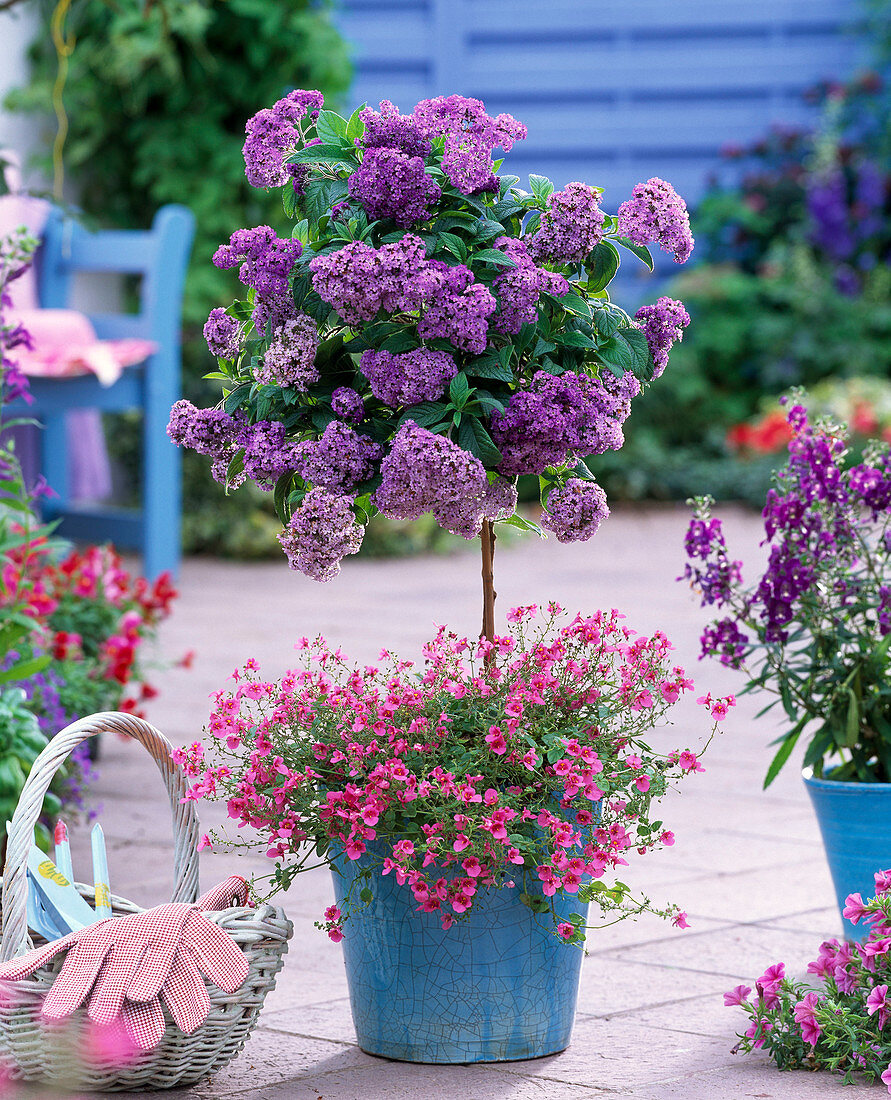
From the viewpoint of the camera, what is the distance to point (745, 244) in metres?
10.6

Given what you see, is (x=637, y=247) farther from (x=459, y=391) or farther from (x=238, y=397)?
(x=238, y=397)

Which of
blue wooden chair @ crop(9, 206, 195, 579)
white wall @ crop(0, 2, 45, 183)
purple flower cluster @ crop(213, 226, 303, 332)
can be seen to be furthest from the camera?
white wall @ crop(0, 2, 45, 183)

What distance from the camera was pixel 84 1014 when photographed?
187 cm

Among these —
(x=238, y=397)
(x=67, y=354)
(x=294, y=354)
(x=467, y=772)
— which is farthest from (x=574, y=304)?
(x=67, y=354)

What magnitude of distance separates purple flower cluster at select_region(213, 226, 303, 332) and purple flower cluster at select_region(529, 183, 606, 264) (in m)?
0.33

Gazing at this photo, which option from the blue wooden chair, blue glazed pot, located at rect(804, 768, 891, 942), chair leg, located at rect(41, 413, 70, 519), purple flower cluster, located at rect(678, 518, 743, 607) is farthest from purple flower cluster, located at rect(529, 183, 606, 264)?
chair leg, located at rect(41, 413, 70, 519)

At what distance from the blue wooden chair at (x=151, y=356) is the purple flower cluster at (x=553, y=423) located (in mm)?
4169

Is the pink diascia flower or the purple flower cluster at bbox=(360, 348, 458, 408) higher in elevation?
the purple flower cluster at bbox=(360, 348, 458, 408)

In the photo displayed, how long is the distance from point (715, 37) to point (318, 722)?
29.4 ft

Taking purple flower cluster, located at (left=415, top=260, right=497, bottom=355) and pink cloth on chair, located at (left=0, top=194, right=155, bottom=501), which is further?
pink cloth on chair, located at (left=0, top=194, right=155, bottom=501)

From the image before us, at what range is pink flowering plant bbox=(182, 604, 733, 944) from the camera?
6.63ft

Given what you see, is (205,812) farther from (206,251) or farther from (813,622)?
(206,251)

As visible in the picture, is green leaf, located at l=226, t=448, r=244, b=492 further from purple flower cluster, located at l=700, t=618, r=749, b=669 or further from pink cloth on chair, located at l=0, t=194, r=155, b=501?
pink cloth on chair, located at l=0, t=194, r=155, b=501

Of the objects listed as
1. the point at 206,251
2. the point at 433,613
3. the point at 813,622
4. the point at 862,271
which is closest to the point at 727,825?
the point at 813,622
